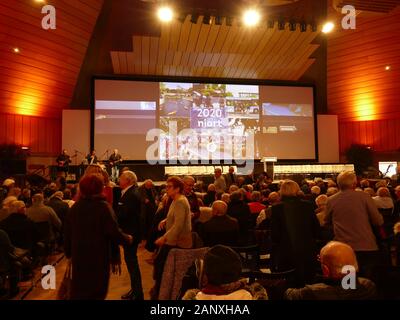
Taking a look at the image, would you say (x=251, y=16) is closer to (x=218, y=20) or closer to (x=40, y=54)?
(x=218, y=20)

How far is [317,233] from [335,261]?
1.28 metres

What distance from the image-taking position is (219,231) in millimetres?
3564

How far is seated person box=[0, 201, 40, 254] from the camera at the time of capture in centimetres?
411

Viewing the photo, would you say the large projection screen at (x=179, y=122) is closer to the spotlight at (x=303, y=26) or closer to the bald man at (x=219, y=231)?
the spotlight at (x=303, y=26)

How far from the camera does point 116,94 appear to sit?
13180 millimetres

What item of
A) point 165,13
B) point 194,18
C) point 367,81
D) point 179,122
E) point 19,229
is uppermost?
point 194,18

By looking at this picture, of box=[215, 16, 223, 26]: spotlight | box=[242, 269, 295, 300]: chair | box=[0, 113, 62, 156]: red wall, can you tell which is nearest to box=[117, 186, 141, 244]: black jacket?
box=[242, 269, 295, 300]: chair

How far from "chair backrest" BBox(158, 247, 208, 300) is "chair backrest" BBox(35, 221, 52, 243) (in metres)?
2.54

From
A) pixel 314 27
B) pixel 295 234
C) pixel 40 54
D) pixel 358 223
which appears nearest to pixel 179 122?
pixel 40 54

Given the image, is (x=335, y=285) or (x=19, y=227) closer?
(x=335, y=285)

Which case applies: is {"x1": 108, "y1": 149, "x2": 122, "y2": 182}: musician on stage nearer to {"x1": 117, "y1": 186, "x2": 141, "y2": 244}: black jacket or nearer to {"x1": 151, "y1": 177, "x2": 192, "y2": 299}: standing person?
{"x1": 117, "y1": 186, "x2": 141, "y2": 244}: black jacket

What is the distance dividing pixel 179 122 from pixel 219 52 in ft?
9.12

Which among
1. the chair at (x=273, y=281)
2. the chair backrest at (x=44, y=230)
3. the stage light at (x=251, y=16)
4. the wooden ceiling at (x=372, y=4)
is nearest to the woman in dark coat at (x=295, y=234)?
the chair at (x=273, y=281)
